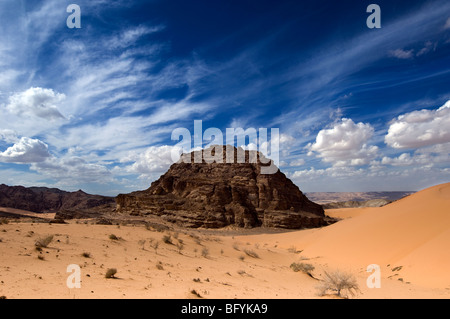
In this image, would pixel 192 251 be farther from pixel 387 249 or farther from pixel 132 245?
pixel 387 249

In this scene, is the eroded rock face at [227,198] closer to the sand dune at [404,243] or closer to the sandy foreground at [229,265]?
the sand dune at [404,243]

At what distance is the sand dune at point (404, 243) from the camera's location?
9.36 metres

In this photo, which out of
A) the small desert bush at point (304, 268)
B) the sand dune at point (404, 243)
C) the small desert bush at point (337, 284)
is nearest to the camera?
the small desert bush at point (337, 284)

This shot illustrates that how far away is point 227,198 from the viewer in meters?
44.0

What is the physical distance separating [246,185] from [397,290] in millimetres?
39707

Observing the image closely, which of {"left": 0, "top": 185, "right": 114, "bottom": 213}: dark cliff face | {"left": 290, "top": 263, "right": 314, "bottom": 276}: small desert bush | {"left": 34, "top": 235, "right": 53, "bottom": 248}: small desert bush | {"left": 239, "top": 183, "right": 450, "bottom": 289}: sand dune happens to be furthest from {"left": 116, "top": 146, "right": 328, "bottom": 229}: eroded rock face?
{"left": 0, "top": 185, "right": 114, "bottom": 213}: dark cliff face

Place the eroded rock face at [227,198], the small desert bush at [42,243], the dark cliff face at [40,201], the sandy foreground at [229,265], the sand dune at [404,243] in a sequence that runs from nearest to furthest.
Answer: the sandy foreground at [229,265] < the small desert bush at [42,243] < the sand dune at [404,243] < the eroded rock face at [227,198] < the dark cliff face at [40,201]

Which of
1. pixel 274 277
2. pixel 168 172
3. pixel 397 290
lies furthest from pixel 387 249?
pixel 168 172

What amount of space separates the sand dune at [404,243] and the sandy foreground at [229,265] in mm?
42

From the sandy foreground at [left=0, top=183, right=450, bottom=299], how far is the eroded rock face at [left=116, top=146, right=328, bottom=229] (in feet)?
77.7

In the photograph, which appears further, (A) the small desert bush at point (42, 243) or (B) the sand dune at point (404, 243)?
(B) the sand dune at point (404, 243)

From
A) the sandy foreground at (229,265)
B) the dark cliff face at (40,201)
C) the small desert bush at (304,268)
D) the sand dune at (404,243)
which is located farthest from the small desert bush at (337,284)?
the dark cliff face at (40,201)

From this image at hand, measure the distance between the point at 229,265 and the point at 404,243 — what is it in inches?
339

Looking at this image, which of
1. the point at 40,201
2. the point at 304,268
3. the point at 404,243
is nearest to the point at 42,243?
the point at 304,268
